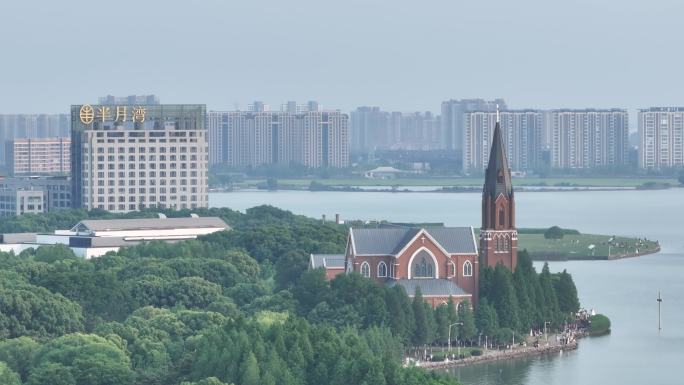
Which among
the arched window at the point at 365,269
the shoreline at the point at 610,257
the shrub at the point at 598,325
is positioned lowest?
the shrub at the point at 598,325

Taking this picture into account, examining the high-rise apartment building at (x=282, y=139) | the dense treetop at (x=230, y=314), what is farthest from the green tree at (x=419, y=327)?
the high-rise apartment building at (x=282, y=139)

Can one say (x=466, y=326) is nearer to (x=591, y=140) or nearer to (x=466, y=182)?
(x=466, y=182)

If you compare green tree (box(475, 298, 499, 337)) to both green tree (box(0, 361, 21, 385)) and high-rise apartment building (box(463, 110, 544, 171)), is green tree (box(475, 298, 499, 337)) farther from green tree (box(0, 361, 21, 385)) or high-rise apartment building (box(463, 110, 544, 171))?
high-rise apartment building (box(463, 110, 544, 171))

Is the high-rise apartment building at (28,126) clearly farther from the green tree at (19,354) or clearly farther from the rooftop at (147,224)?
the green tree at (19,354)

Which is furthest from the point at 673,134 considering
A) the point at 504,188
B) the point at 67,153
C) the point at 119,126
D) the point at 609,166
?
the point at 504,188

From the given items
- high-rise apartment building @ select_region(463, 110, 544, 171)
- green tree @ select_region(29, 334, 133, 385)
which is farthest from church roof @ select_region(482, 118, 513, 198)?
high-rise apartment building @ select_region(463, 110, 544, 171)

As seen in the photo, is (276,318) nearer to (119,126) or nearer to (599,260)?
(599,260)

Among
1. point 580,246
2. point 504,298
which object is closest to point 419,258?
point 504,298
